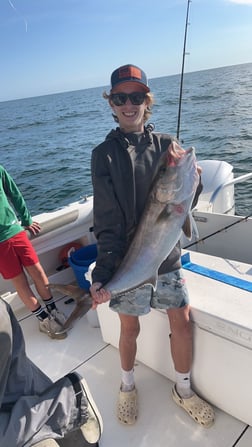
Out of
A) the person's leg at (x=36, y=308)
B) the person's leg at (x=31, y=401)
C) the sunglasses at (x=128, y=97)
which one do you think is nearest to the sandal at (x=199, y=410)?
the person's leg at (x=31, y=401)

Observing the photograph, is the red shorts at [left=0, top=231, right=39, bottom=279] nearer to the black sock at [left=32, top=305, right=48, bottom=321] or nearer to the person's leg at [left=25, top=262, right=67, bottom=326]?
the person's leg at [left=25, top=262, right=67, bottom=326]

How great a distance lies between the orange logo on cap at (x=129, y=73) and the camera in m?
1.90

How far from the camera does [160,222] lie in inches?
67.3

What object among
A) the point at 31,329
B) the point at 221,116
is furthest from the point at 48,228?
the point at 221,116

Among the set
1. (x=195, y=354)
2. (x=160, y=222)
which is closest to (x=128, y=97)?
(x=160, y=222)

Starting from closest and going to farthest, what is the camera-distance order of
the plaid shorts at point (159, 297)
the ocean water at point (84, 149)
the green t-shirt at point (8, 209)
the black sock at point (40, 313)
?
the plaid shorts at point (159, 297) → the green t-shirt at point (8, 209) → the black sock at point (40, 313) → the ocean water at point (84, 149)

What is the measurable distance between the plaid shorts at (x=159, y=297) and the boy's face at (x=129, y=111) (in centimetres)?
86

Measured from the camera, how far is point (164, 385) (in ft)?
8.14

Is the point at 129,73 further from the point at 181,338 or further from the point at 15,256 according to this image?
the point at 15,256

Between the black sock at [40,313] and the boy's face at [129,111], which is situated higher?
the boy's face at [129,111]

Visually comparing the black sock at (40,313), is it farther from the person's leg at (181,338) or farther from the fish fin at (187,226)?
the fish fin at (187,226)

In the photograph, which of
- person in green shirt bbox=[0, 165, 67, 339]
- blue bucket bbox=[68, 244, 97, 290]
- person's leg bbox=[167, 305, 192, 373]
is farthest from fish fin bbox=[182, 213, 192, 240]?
blue bucket bbox=[68, 244, 97, 290]

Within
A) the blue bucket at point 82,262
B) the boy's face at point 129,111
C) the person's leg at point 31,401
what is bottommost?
the blue bucket at point 82,262

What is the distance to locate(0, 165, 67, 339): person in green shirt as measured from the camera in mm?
2967
